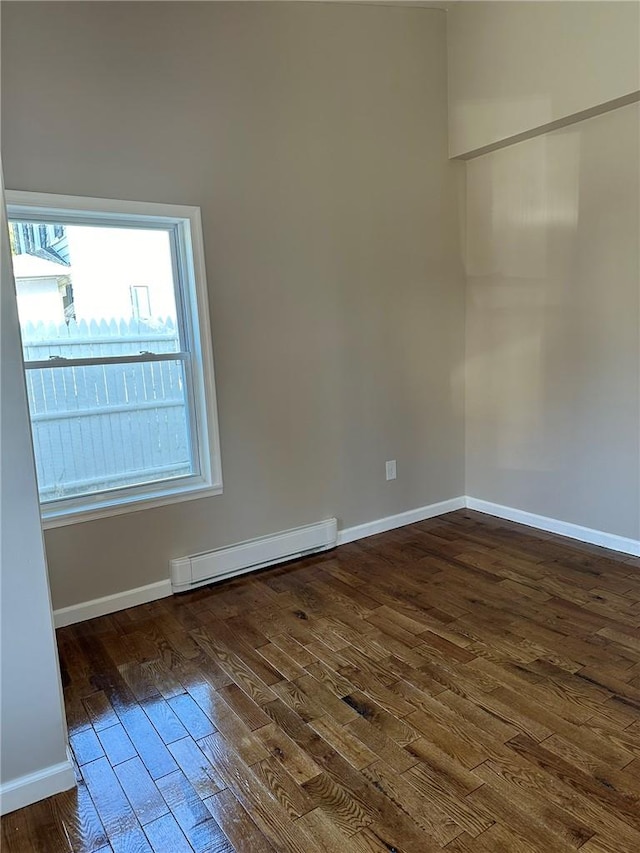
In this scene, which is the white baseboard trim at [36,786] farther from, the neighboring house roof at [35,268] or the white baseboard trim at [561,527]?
the white baseboard trim at [561,527]

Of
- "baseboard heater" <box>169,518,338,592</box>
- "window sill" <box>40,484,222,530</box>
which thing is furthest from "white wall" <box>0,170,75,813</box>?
"baseboard heater" <box>169,518,338,592</box>

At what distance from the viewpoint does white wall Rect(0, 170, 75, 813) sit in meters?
1.51

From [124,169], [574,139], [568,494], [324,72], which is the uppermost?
[324,72]

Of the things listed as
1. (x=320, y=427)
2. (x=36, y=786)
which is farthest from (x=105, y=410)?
(x=36, y=786)

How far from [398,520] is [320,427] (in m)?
0.93

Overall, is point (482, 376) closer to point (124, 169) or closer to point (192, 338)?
point (192, 338)

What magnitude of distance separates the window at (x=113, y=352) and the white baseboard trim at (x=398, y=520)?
993 mm

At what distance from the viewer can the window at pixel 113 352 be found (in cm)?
256

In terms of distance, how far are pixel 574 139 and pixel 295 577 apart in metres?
2.91

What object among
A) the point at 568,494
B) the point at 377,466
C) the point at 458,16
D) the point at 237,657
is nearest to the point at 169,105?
the point at 458,16

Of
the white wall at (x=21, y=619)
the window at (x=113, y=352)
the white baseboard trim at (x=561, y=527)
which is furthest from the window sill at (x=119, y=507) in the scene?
the white baseboard trim at (x=561, y=527)

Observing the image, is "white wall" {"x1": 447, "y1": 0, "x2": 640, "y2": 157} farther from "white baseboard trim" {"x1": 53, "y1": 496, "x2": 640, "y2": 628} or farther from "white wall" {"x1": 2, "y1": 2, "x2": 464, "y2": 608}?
"white baseboard trim" {"x1": 53, "y1": 496, "x2": 640, "y2": 628}

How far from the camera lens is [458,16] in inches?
140

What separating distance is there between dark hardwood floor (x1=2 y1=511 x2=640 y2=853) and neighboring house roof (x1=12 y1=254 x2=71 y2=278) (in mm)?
1638
